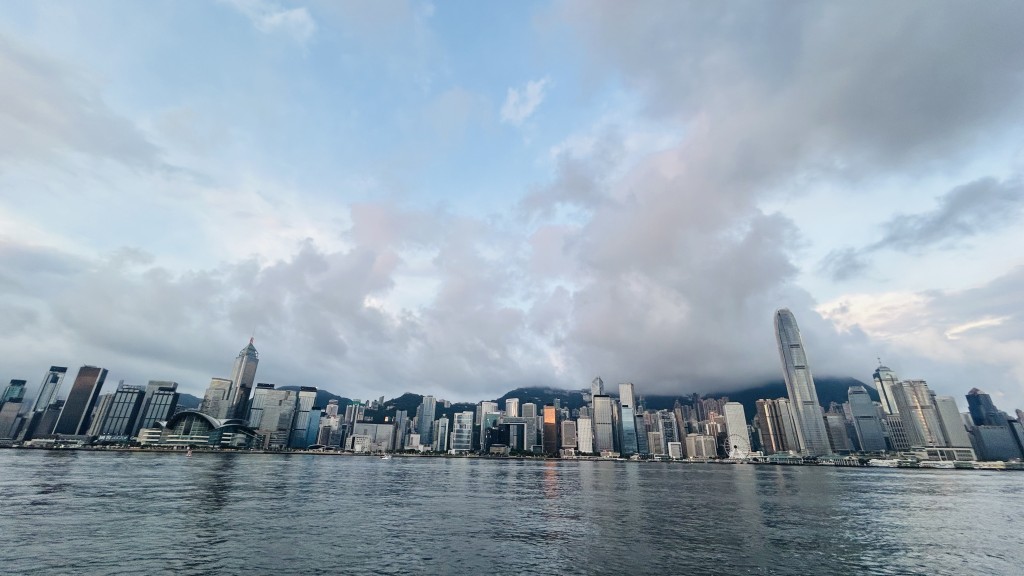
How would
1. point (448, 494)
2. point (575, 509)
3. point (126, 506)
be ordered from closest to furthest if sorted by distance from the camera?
point (126, 506), point (575, 509), point (448, 494)

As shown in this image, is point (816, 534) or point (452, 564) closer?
point (452, 564)

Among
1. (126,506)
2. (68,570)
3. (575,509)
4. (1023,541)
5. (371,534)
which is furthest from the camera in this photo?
(575,509)

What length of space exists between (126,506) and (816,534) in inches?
3592

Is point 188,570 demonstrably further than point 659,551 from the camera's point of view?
No

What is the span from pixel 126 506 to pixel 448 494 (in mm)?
53095

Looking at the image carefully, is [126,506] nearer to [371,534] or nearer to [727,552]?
[371,534]

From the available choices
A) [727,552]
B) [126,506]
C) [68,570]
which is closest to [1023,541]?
[727,552]

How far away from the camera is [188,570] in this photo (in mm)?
33594

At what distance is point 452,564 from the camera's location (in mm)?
37719

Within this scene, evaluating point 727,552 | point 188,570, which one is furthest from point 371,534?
point 727,552

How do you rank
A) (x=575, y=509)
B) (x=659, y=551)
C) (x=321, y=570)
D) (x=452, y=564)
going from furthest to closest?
(x=575, y=509) < (x=659, y=551) < (x=452, y=564) < (x=321, y=570)

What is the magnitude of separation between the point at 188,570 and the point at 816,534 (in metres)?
67.2

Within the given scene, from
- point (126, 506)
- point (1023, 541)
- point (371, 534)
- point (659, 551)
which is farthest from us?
point (126, 506)

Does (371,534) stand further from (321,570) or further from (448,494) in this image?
(448,494)
